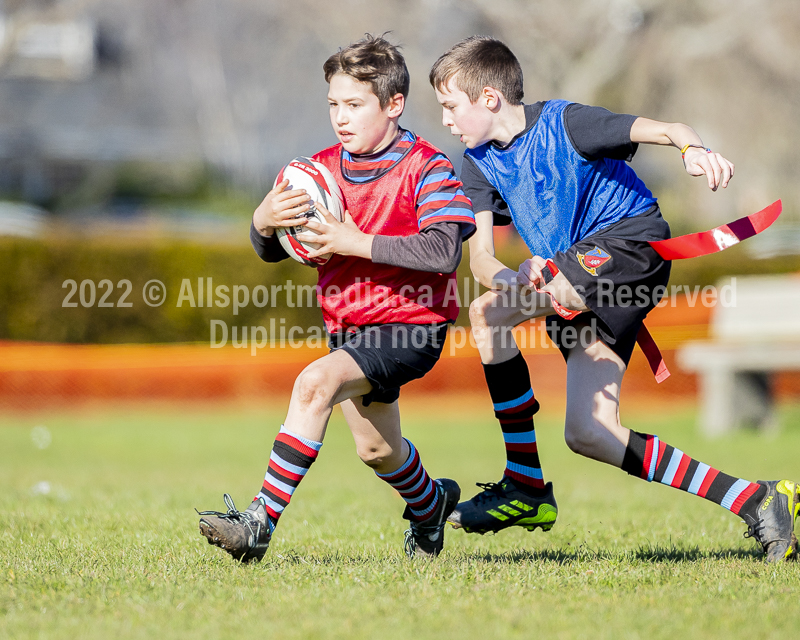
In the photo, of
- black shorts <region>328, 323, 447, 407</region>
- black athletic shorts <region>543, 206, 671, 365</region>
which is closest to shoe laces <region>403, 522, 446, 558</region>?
black shorts <region>328, 323, 447, 407</region>

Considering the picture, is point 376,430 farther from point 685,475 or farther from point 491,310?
point 685,475

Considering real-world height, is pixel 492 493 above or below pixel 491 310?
below

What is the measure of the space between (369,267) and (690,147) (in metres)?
1.33

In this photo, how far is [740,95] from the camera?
25.1 metres

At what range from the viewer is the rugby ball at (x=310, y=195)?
3600mm

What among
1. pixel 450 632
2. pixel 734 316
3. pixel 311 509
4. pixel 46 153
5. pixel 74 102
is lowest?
pixel 311 509

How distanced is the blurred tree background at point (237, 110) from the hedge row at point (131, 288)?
0.02 m

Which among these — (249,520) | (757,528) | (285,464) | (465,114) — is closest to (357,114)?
(465,114)

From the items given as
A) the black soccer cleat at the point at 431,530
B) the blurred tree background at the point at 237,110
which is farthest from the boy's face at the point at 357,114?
the blurred tree background at the point at 237,110

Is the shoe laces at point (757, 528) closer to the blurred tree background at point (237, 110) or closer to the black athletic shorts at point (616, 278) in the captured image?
the black athletic shorts at point (616, 278)

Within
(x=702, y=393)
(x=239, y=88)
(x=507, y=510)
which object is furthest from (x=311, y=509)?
(x=239, y=88)

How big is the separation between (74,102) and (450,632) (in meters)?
39.0

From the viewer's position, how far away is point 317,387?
11.2 feet

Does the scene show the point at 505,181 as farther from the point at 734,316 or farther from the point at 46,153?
the point at 46,153
